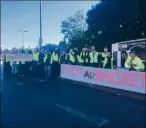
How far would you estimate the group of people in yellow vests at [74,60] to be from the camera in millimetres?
12211

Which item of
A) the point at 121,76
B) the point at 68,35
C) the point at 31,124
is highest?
the point at 68,35

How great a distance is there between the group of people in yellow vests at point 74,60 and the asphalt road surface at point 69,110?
188 centimetres

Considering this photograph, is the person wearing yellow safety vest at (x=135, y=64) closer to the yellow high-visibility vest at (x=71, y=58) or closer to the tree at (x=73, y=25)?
the yellow high-visibility vest at (x=71, y=58)

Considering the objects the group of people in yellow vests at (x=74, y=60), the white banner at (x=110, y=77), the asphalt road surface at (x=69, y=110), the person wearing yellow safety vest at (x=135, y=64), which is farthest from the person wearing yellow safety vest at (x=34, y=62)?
the person wearing yellow safety vest at (x=135, y=64)

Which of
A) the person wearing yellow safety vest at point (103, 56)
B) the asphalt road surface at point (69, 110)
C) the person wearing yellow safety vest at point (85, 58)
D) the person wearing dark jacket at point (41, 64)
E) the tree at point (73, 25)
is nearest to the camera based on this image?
the asphalt road surface at point (69, 110)

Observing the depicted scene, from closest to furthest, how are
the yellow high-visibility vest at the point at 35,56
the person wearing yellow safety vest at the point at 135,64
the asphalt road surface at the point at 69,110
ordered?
the asphalt road surface at the point at 69,110, the person wearing yellow safety vest at the point at 135,64, the yellow high-visibility vest at the point at 35,56

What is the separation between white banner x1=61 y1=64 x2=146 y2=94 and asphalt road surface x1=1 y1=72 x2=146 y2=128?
52 centimetres

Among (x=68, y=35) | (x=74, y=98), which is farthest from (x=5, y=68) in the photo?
(x=68, y=35)

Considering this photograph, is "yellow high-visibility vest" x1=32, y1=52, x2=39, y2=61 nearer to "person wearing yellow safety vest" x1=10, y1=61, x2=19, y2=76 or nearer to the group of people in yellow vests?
the group of people in yellow vests

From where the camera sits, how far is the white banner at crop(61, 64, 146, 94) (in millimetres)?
10680

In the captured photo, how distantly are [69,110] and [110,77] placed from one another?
3929 mm

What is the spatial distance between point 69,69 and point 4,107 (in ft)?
23.9

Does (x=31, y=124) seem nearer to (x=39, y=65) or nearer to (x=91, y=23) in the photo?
(x=39, y=65)

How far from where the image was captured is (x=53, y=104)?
32.8 feet
